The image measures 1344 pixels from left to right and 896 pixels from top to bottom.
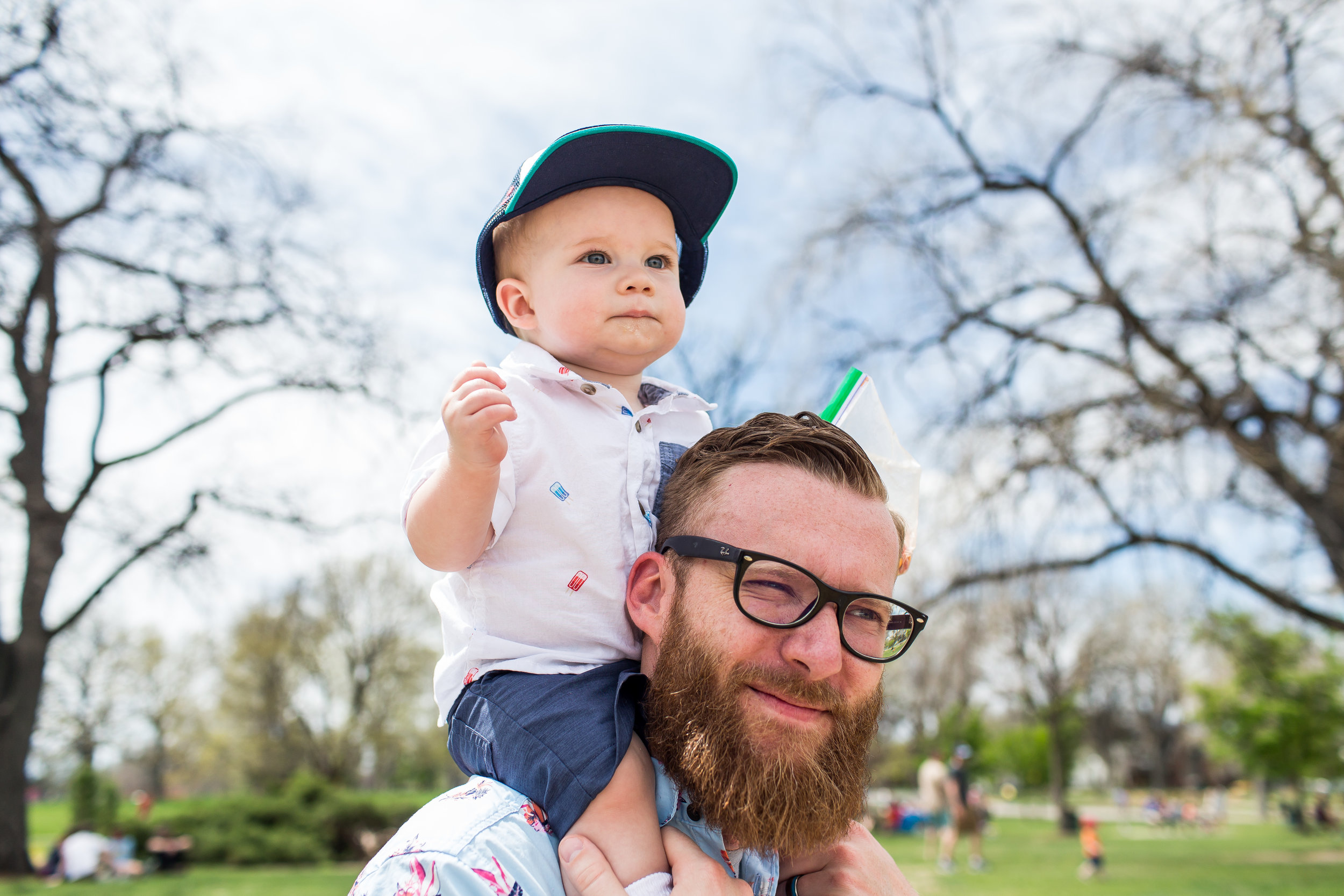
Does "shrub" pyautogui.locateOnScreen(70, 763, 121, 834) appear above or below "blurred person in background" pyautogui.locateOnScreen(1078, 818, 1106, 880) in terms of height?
below

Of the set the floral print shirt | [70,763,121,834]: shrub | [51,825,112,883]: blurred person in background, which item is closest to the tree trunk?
[51,825,112,883]: blurred person in background

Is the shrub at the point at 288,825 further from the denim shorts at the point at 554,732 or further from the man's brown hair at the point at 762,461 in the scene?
the man's brown hair at the point at 762,461

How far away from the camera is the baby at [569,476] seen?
153 centimetres

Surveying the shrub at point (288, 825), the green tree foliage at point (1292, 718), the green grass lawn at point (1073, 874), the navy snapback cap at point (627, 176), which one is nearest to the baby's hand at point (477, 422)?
the navy snapback cap at point (627, 176)

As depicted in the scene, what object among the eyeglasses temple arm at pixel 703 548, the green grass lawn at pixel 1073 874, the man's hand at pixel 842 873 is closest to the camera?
the eyeglasses temple arm at pixel 703 548

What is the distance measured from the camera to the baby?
1.53 meters

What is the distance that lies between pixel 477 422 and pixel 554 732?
555 millimetres

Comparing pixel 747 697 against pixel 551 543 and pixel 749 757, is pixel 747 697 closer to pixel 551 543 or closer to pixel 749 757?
pixel 749 757

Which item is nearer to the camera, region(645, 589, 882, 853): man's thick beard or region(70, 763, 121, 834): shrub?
region(645, 589, 882, 853): man's thick beard

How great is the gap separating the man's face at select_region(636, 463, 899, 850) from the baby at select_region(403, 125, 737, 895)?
0.41 ft

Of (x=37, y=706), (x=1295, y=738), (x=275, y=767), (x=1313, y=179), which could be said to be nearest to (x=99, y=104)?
(x=37, y=706)

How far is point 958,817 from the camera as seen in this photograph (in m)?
15.7

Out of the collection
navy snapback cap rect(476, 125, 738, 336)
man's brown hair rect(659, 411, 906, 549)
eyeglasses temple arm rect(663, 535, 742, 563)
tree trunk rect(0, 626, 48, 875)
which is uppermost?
navy snapback cap rect(476, 125, 738, 336)

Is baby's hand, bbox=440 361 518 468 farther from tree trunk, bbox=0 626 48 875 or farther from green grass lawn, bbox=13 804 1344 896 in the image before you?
tree trunk, bbox=0 626 48 875
